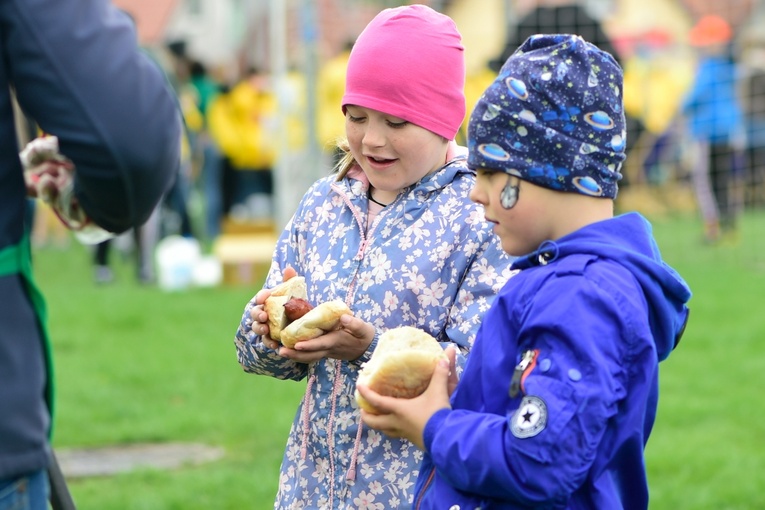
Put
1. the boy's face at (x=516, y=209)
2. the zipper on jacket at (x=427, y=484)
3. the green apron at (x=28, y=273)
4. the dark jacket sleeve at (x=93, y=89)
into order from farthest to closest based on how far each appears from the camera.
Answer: the zipper on jacket at (x=427, y=484) < the boy's face at (x=516, y=209) < the green apron at (x=28, y=273) < the dark jacket sleeve at (x=93, y=89)

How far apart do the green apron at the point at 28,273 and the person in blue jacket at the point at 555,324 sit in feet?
1.85

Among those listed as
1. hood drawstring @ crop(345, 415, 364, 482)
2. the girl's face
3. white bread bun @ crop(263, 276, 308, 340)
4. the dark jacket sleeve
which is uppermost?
the dark jacket sleeve

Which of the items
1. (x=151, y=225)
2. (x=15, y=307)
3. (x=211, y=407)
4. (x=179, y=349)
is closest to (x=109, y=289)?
(x=151, y=225)

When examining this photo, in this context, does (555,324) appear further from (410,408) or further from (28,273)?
(28,273)

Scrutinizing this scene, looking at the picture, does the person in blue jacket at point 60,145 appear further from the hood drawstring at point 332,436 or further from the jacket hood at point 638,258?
the hood drawstring at point 332,436

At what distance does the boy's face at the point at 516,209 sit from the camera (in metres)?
2.10

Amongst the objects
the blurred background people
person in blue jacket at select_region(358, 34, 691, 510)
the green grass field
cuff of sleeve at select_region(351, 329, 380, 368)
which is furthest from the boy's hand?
the blurred background people

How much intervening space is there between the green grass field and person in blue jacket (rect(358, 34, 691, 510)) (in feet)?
9.10

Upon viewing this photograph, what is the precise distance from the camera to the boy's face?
2.10 metres

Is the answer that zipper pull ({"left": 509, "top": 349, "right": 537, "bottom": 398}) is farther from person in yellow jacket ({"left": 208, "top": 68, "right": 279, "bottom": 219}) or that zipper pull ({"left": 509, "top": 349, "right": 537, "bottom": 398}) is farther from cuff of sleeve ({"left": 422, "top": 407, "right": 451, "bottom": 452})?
person in yellow jacket ({"left": 208, "top": 68, "right": 279, "bottom": 219})

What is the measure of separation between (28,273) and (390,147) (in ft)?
3.28

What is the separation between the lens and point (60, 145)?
1.77 metres

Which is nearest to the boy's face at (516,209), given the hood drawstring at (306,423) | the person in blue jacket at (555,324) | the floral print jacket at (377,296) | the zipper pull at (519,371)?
the person in blue jacket at (555,324)

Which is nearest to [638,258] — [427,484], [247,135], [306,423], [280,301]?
[427,484]
